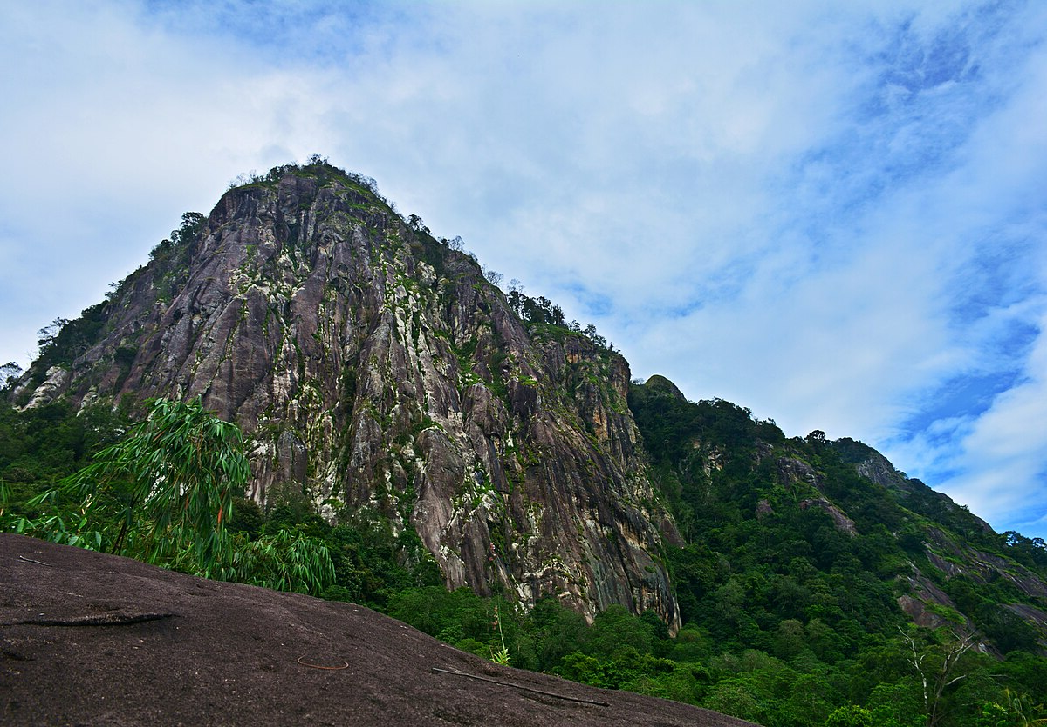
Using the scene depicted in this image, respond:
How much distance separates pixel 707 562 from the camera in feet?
234

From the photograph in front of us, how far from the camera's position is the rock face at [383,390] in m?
50.8

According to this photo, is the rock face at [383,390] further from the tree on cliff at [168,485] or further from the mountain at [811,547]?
the tree on cliff at [168,485]

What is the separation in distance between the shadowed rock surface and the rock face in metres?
39.6

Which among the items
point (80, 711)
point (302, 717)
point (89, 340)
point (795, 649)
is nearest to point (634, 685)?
point (302, 717)

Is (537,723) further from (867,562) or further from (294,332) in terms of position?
(867,562)

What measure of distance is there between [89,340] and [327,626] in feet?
307

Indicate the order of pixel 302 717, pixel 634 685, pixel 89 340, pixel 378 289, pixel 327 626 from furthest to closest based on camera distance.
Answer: pixel 89 340
pixel 378 289
pixel 634 685
pixel 327 626
pixel 302 717

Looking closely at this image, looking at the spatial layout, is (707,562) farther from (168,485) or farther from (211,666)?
(211,666)

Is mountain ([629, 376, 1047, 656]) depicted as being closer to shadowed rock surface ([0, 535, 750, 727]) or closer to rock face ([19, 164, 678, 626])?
rock face ([19, 164, 678, 626])

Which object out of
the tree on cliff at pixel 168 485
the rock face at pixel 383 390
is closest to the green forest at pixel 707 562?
the tree on cliff at pixel 168 485

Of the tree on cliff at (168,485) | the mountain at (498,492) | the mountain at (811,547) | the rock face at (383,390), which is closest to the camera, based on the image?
the tree on cliff at (168,485)

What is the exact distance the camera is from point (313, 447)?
5328cm

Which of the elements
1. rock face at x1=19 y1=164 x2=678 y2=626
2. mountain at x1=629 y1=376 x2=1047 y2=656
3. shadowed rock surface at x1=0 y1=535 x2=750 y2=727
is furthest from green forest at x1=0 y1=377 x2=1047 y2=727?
shadowed rock surface at x1=0 y1=535 x2=750 y2=727

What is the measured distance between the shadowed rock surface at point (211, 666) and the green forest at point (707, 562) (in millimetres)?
6202
